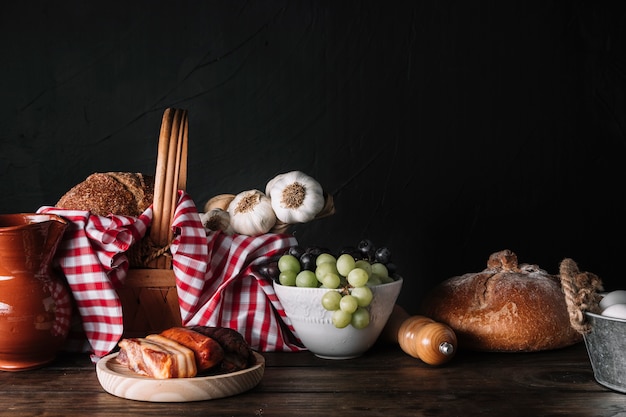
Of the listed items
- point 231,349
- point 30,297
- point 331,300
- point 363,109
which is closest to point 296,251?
point 331,300

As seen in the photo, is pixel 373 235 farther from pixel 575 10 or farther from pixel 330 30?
pixel 575 10

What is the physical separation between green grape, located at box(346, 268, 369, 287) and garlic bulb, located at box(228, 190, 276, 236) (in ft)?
0.85

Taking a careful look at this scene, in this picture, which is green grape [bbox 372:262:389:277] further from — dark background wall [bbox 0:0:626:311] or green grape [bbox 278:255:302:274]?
dark background wall [bbox 0:0:626:311]

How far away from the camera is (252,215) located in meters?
1.34

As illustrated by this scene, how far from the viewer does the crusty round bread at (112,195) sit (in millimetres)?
1322

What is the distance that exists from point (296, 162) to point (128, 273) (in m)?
0.70

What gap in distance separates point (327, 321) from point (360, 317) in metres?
0.06

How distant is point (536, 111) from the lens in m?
1.88

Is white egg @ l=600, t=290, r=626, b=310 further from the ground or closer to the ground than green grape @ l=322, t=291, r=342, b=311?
closer to the ground

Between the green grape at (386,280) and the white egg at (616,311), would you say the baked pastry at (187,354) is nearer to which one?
the green grape at (386,280)

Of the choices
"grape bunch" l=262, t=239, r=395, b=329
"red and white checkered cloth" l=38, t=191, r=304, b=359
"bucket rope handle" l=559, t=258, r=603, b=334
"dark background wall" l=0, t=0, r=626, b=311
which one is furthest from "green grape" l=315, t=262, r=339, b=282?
"dark background wall" l=0, t=0, r=626, b=311

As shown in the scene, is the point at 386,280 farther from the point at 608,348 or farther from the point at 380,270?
the point at 608,348

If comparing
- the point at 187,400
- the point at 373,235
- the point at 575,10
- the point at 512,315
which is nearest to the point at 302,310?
the point at 187,400

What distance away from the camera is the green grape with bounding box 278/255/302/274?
4.01ft
